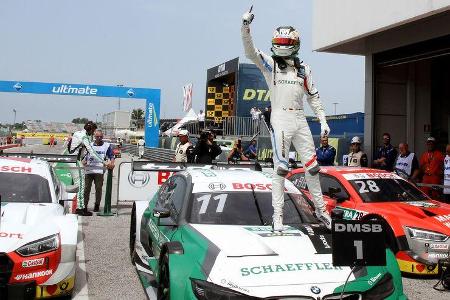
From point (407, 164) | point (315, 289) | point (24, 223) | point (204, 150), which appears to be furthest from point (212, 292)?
point (407, 164)

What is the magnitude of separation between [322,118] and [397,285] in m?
2.08

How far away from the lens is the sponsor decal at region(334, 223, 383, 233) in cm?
321

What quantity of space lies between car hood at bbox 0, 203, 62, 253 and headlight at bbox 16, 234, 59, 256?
1.4 inches

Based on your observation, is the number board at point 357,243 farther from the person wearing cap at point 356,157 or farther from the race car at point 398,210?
the person wearing cap at point 356,157

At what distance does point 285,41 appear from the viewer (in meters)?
4.88

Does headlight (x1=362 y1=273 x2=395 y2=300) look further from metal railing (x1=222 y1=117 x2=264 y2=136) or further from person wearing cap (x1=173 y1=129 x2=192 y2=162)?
metal railing (x1=222 y1=117 x2=264 y2=136)

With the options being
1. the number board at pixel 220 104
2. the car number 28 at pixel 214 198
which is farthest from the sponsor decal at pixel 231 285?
the number board at pixel 220 104

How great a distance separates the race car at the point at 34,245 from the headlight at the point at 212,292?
1.57 metres

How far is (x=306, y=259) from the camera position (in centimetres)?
356

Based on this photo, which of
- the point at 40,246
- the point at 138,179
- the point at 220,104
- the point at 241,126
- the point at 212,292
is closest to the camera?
the point at 212,292

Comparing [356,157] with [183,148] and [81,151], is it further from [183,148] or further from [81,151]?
[81,151]

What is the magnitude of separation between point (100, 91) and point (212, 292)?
19.7m

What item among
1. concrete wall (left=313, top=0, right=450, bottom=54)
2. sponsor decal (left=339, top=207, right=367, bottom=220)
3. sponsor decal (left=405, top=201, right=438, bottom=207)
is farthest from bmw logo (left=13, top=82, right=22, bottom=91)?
sponsor decal (left=405, top=201, right=438, bottom=207)

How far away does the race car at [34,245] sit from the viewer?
4023 millimetres
